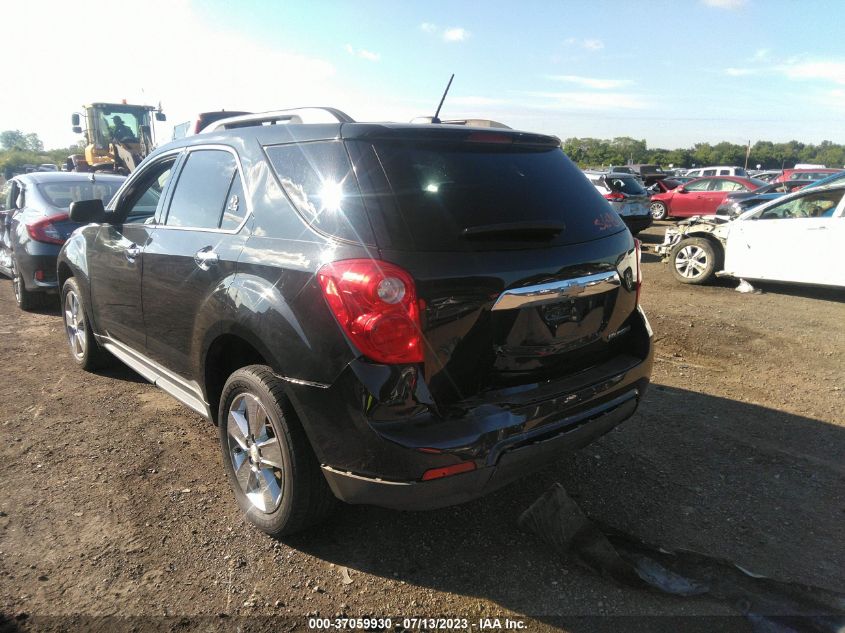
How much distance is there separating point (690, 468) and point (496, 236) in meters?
2.02

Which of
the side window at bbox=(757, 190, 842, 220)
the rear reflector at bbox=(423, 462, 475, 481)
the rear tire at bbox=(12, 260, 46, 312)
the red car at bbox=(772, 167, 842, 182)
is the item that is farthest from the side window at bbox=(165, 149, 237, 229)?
the red car at bbox=(772, 167, 842, 182)

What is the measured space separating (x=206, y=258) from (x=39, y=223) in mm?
4921

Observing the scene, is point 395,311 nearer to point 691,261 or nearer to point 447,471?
point 447,471

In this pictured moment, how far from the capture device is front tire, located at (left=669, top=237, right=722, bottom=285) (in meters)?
8.80

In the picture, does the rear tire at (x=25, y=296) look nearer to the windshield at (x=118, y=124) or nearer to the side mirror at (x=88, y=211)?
the side mirror at (x=88, y=211)

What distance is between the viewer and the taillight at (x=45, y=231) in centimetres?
652

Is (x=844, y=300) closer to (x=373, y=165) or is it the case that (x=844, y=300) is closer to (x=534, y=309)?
(x=534, y=309)

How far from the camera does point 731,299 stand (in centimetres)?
788

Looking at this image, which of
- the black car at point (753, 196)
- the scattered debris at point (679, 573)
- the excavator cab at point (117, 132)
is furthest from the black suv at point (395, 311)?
the excavator cab at point (117, 132)

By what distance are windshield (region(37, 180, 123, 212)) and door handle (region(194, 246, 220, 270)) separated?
16.0 ft

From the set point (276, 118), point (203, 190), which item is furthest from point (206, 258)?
point (276, 118)

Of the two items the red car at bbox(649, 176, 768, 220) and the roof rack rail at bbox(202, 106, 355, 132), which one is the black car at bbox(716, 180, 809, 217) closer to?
the red car at bbox(649, 176, 768, 220)

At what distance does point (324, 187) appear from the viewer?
2.45m

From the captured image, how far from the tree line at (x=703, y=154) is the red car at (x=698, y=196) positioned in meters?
56.1
